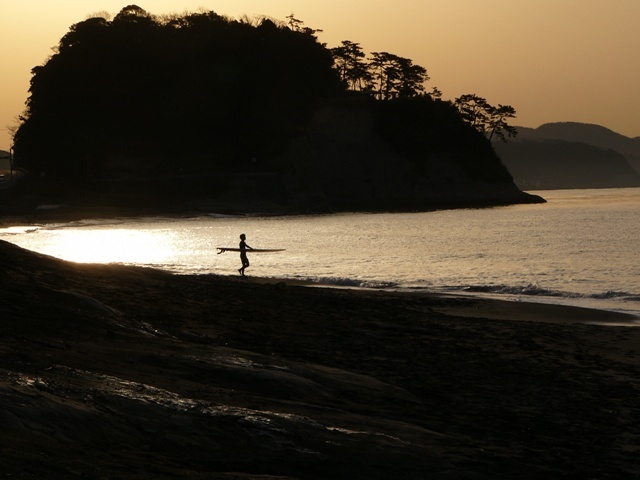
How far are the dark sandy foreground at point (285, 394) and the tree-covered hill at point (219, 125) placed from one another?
123019 mm

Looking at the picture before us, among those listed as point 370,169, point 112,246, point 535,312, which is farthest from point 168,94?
point 535,312

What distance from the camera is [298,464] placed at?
9945mm

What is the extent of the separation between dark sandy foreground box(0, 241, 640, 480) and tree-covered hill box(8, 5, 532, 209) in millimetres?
123019

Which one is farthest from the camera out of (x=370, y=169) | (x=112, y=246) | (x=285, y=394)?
(x=370, y=169)

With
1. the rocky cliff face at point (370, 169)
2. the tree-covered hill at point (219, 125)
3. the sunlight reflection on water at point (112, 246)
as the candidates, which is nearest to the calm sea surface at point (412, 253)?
the sunlight reflection on water at point (112, 246)

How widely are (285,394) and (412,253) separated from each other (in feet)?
155

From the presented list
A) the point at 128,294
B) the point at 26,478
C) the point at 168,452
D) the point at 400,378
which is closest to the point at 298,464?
the point at 168,452

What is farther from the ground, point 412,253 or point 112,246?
point 412,253

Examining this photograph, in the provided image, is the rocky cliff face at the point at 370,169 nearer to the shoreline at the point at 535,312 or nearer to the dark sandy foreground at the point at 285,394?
the shoreline at the point at 535,312

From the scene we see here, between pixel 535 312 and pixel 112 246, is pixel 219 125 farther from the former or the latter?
pixel 535 312

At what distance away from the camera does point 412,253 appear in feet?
196

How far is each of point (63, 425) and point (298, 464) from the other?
2249mm

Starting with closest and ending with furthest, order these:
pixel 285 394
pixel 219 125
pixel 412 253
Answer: pixel 285 394
pixel 412 253
pixel 219 125

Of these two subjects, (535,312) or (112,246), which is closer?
(535,312)
